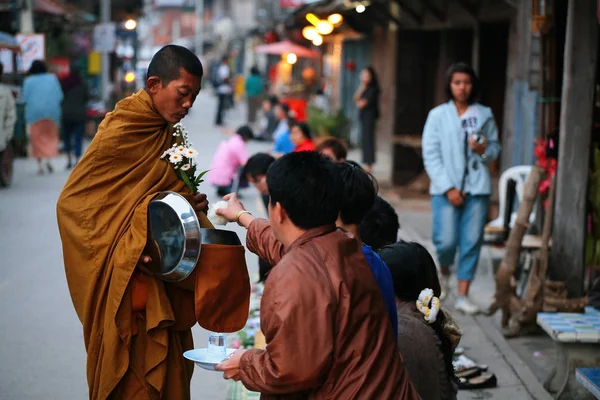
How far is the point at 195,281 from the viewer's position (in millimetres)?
3754

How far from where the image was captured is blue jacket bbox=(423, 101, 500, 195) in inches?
298

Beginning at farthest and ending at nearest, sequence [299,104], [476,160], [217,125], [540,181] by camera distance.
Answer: [217,125]
[299,104]
[476,160]
[540,181]

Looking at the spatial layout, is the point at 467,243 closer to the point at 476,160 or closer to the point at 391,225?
the point at 476,160

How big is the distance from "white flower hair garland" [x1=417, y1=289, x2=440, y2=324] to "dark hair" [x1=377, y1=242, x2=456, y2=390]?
0.07 m

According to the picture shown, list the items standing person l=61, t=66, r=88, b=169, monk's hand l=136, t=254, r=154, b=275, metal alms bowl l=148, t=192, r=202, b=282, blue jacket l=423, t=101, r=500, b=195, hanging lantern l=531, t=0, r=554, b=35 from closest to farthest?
metal alms bowl l=148, t=192, r=202, b=282 → monk's hand l=136, t=254, r=154, b=275 → hanging lantern l=531, t=0, r=554, b=35 → blue jacket l=423, t=101, r=500, b=195 → standing person l=61, t=66, r=88, b=169

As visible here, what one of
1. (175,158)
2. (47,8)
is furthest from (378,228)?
(47,8)

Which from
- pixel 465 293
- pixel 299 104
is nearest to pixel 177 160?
pixel 465 293

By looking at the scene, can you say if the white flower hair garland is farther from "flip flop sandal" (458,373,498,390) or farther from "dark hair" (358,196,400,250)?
"flip flop sandal" (458,373,498,390)

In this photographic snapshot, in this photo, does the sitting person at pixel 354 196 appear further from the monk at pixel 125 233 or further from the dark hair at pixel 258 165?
the dark hair at pixel 258 165

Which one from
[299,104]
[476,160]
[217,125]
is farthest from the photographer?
[217,125]

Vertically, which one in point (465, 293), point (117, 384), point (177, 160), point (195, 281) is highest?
point (177, 160)

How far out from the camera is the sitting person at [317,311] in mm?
2699

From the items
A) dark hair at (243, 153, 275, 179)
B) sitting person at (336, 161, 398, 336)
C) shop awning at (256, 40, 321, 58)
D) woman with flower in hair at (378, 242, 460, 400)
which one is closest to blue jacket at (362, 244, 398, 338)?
sitting person at (336, 161, 398, 336)

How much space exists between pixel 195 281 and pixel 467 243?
167 inches
